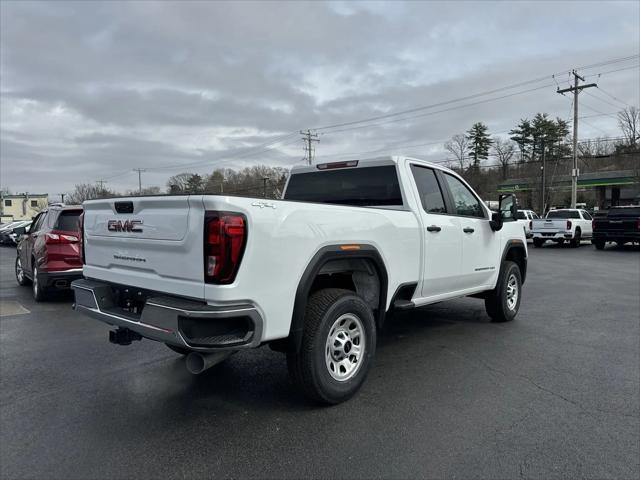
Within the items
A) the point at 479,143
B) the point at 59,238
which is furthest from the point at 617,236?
the point at 479,143

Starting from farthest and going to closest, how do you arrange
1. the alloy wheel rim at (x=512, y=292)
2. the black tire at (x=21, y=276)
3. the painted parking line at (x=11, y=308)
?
the black tire at (x=21, y=276) < the painted parking line at (x=11, y=308) < the alloy wheel rim at (x=512, y=292)

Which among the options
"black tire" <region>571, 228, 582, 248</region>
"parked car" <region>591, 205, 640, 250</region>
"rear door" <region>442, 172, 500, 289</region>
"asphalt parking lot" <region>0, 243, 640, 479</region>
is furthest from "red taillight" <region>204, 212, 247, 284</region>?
"black tire" <region>571, 228, 582, 248</region>

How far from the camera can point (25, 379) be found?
178 inches

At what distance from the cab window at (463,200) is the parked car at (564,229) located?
18932 millimetres

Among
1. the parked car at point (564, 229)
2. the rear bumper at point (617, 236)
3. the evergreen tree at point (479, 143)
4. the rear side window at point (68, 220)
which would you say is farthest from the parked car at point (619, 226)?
the evergreen tree at point (479, 143)

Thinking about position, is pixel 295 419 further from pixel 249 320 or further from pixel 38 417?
pixel 38 417

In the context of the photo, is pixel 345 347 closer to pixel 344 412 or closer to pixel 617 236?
pixel 344 412

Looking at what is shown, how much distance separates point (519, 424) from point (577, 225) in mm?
22286

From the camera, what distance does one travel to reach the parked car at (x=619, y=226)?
767 inches

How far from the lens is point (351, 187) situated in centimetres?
526

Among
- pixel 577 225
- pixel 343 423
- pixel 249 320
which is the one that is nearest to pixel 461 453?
pixel 343 423

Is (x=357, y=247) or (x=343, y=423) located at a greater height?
(x=357, y=247)

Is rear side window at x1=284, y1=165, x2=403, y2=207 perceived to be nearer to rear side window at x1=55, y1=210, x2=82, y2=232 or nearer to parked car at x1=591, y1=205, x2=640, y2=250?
rear side window at x1=55, y1=210, x2=82, y2=232

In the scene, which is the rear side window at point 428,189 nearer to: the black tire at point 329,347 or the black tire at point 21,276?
the black tire at point 329,347
